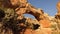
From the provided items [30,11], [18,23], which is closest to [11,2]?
[18,23]

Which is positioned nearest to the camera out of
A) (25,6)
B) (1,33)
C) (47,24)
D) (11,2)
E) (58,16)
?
(1,33)

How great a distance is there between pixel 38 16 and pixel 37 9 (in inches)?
60.0

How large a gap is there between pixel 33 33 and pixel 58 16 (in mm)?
9397

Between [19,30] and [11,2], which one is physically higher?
[11,2]

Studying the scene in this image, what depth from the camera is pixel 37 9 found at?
34.0 m

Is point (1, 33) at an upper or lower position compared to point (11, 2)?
lower

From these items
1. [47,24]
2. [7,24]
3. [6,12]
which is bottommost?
[47,24]

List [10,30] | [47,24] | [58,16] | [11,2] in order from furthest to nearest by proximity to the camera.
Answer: [47,24]
[58,16]
[11,2]
[10,30]

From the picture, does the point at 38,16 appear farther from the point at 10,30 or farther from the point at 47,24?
the point at 10,30

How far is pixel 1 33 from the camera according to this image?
18.0 meters

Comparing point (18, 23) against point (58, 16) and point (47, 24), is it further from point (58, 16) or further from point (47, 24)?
point (47, 24)

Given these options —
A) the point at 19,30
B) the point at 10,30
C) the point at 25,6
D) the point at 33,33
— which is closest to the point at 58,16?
the point at 25,6

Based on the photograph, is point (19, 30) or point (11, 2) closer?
point (19, 30)

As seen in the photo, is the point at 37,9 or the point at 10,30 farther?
the point at 37,9
